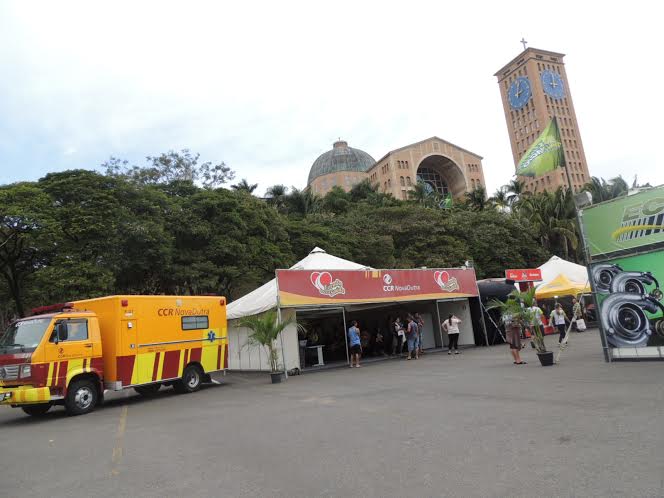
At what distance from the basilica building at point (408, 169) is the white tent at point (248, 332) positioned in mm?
66462

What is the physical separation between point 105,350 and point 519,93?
126 m

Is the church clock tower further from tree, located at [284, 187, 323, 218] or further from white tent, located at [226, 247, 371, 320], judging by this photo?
white tent, located at [226, 247, 371, 320]

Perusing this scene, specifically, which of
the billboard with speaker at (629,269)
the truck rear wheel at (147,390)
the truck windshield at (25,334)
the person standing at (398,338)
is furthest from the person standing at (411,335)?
the truck windshield at (25,334)

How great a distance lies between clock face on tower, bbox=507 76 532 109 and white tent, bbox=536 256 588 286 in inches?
4056

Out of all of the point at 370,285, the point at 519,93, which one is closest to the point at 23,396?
the point at 370,285

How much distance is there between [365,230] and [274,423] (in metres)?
29.8

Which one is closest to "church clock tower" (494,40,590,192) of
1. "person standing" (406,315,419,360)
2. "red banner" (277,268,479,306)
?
"red banner" (277,268,479,306)

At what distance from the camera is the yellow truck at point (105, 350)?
9.98m

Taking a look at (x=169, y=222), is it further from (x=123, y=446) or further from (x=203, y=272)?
(x=123, y=446)

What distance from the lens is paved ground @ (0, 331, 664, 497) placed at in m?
4.37

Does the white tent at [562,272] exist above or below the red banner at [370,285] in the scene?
above

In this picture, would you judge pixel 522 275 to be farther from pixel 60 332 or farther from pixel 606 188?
pixel 606 188

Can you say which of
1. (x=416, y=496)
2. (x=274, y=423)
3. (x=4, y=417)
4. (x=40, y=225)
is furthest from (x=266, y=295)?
(x=416, y=496)

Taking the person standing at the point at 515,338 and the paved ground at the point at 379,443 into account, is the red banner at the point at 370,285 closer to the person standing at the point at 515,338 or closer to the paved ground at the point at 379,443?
the paved ground at the point at 379,443
